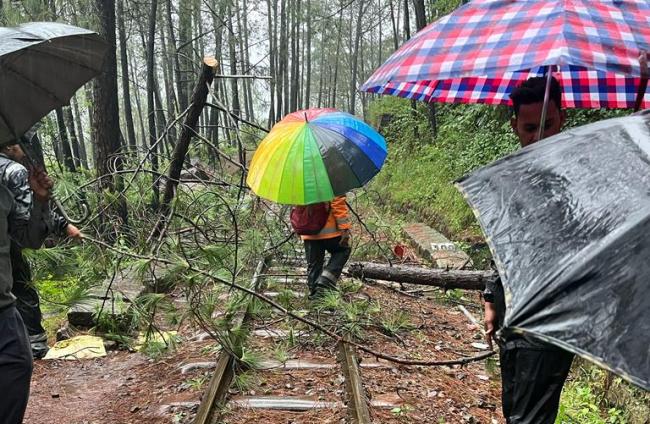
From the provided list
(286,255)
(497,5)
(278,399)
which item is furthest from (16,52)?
(286,255)

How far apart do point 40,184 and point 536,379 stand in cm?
314

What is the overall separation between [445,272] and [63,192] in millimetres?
5212

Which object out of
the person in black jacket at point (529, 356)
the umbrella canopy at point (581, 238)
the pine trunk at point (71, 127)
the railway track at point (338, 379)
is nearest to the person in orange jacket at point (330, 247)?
the railway track at point (338, 379)

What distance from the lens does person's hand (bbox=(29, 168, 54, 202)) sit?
3.30 m

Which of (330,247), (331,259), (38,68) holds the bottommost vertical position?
(331,259)

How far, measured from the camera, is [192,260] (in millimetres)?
6074

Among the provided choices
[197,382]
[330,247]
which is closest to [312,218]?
[330,247]

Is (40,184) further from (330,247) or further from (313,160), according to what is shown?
(330,247)

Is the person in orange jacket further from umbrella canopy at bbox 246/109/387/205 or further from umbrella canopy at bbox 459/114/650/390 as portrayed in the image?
umbrella canopy at bbox 459/114/650/390

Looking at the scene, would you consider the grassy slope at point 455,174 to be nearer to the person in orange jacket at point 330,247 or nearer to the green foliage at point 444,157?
the green foliage at point 444,157

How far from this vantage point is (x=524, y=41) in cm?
225

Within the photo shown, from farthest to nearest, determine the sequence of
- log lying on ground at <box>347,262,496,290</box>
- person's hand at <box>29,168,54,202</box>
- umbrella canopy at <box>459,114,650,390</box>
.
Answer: log lying on ground at <box>347,262,496,290</box>
person's hand at <box>29,168,54,202</box>
umbrella canopy at <box>459,114,650,390</box>

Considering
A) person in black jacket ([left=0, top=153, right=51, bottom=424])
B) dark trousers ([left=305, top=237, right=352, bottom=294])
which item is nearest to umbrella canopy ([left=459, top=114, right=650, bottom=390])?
person in black jacket ([left=0, top=153, right=51, bottom=424])

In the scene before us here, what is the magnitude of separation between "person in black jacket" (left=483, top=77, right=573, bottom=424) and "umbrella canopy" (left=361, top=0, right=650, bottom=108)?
0.19 m
